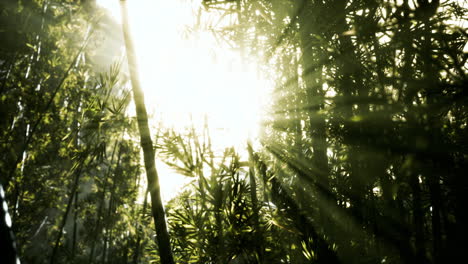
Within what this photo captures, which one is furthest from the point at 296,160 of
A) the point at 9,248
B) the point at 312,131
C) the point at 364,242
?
the point at 9,248

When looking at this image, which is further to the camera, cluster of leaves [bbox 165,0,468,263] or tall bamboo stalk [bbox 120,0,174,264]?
cluster of leaves [bbox 165,0,468,263]

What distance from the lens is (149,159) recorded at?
1.60 meters

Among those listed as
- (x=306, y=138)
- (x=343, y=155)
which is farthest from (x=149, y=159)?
(x=306, y=138)

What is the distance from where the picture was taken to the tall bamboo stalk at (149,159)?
1.50 m

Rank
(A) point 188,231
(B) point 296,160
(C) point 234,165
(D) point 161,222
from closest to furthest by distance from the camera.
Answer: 1. (D) point 161,222
2. (C) point 234,165
3. (A) point 188,231
4. (B) point 296,160

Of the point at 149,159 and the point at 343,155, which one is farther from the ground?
the point at 149,159

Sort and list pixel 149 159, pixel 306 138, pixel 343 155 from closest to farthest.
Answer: pixel 149 159 < pixel 343 155 < pixel 306 138

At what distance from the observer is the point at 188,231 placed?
1.76m

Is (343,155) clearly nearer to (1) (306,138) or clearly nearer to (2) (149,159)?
(1) (306,138)

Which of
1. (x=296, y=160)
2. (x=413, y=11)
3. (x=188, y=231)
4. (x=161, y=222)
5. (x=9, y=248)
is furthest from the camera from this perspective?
(x=296, y=160)

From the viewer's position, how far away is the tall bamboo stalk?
4.92 ft

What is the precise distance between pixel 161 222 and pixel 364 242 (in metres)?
2.54

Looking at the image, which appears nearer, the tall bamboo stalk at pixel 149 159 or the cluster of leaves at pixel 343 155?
the tall bamboo stalk at pixel 149 159

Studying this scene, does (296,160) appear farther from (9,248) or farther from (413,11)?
(9,248)
